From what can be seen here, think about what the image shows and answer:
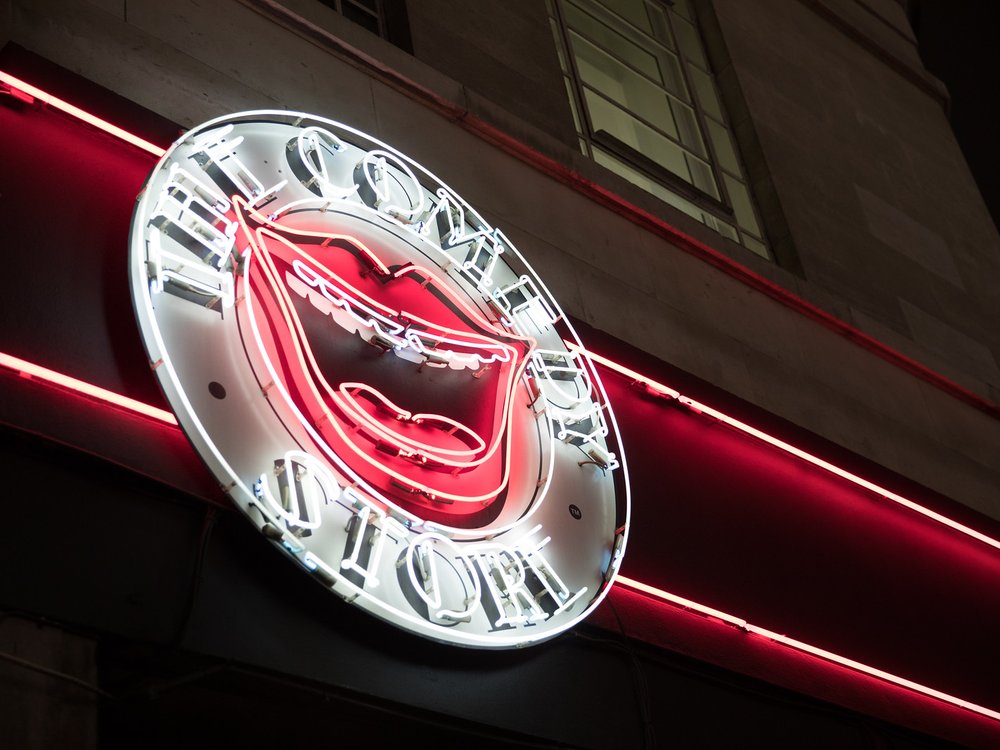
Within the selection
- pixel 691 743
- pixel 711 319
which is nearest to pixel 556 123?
pixel 711 319

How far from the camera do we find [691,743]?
170 inches

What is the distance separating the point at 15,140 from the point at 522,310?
2059 millimetres

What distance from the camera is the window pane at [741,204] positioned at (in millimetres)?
7914

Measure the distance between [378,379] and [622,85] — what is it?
444 centimetres

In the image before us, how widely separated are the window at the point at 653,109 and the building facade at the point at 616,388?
0.02m

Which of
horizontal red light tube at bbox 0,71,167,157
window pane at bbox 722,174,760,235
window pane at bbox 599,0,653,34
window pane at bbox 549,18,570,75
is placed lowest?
window pane at bbox 722,174,760,235

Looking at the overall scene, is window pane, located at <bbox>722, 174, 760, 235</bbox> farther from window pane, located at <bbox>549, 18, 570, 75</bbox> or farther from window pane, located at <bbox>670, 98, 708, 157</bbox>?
window pane, located at <bbox>549, 18, 570, 75</bbox>

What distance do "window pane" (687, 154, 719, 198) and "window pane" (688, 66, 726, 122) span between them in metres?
0.64

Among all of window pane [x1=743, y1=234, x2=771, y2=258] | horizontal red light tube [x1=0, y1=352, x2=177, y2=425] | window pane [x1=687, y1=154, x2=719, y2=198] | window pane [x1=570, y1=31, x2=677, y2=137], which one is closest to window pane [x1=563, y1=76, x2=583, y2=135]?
window pane [x1=570, y1=31, x2=677, y2=137]

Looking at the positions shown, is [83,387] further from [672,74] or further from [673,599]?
[672,74]

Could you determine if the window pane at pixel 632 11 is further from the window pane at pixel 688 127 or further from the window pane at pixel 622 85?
the window pane at pixel 688 127

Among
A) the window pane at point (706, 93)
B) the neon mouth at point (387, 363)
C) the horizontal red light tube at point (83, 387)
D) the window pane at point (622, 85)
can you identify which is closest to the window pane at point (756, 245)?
the window pane at point (622, 85)

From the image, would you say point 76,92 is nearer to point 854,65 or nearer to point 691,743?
point 691,743

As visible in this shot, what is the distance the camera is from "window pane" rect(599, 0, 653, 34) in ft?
27.7
